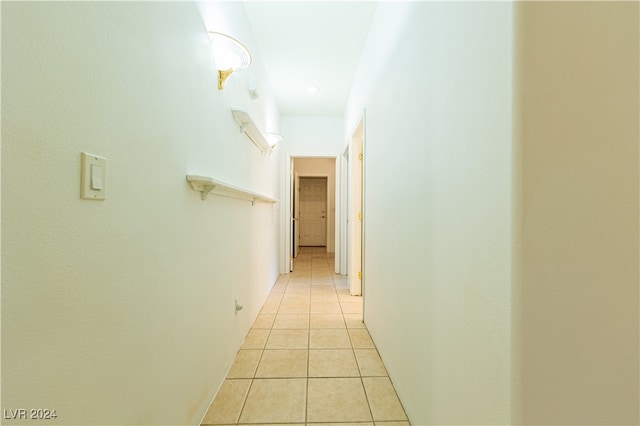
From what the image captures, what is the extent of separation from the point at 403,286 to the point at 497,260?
0.74m

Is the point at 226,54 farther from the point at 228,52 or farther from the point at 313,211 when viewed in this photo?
the point at 313,211

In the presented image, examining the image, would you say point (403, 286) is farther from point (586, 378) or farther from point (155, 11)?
point (155, 11)

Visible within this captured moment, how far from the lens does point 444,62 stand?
921mm

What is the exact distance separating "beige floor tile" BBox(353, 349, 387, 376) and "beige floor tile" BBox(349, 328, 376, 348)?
0.07 m

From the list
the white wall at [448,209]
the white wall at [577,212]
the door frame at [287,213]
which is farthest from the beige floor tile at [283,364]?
the door frame at [287,213]

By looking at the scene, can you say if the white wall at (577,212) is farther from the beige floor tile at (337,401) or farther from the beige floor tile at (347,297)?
the beige floor tile at (347,297)

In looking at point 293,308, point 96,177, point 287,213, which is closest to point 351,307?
point 293,308

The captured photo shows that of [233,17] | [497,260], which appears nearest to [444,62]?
[497,260]

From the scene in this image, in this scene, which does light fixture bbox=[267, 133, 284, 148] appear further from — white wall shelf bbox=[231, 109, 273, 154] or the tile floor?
the tile floor

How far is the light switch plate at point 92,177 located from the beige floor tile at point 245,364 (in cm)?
140

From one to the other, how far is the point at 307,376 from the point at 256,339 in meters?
0.61

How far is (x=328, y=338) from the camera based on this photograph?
2047 millimetres

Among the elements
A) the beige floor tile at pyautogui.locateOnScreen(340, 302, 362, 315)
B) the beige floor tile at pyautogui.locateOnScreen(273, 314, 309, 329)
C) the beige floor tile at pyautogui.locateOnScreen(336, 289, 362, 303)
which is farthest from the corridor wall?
the beige floor tile at pyautogui.locateOnScreen(336, 289, 362, 303)

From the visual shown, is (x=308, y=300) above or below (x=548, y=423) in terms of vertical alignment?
below
